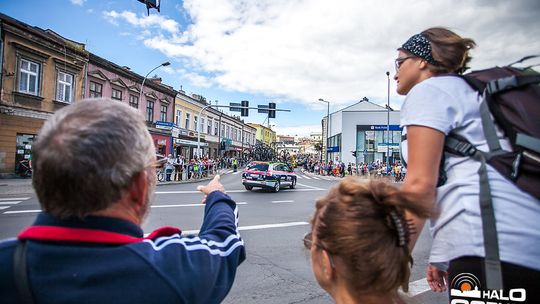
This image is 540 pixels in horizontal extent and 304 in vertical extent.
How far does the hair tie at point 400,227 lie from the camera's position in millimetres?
1127

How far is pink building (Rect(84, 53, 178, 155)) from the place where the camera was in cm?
2422

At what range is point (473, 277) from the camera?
115cm

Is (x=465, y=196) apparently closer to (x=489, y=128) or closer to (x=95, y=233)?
(x=489, y=128)

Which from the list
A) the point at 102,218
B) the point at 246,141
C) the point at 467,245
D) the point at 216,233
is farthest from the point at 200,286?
the point at 246,141

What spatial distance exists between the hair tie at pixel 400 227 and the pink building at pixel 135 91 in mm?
20397

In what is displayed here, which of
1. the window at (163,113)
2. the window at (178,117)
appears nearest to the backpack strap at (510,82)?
the window at (163,113)

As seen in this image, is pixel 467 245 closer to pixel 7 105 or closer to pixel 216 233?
pixel 216 233

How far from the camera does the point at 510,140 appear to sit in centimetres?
111

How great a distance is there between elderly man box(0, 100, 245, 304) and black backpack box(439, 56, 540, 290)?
3.23 ft

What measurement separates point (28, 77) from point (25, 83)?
42 cm

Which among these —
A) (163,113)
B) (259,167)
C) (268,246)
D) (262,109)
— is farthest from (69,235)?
(163,113)

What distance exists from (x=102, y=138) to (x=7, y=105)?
69.0 feet

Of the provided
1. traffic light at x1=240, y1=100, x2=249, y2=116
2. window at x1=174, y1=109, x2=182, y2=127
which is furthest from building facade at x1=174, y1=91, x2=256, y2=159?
traffic light at x1=240, y1=100, x2=249, y2=116

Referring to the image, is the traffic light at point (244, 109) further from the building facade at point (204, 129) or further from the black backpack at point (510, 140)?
the black backpack at point (510, 140)
